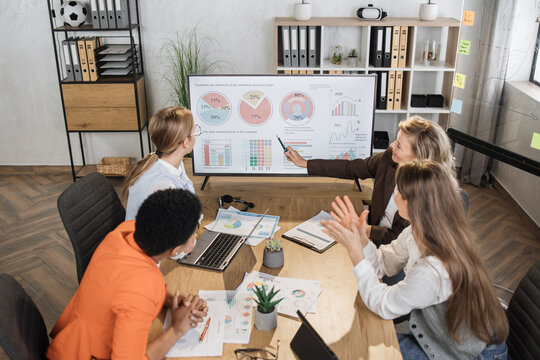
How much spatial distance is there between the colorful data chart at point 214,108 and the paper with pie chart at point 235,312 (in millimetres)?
1219

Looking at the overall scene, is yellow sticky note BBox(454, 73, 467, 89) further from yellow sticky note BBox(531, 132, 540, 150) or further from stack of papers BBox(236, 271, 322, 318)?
stack of papers BBox(236, 271, 322, 318)

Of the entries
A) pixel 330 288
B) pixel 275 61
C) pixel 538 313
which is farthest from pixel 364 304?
pixel 275 61

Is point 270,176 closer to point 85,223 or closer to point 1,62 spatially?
point 85,223

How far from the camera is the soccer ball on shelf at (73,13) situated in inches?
166

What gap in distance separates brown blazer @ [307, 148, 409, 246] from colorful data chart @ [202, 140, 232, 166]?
469 mm

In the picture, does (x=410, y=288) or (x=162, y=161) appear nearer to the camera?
(x=410, y=288)

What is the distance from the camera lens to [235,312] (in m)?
1.79

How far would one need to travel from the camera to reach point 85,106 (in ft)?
14.4

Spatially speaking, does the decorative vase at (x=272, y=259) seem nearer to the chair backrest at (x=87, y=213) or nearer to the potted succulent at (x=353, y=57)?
the chair backrest at (x=87, y=213)

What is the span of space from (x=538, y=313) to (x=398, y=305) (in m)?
0.47

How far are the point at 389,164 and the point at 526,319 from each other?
988 mm

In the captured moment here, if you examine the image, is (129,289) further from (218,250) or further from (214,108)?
(214,108)

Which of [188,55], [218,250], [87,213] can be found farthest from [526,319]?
[188,55]

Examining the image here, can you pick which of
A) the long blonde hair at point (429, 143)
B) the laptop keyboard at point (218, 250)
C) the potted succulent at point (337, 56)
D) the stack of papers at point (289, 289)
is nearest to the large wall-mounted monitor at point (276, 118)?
the long blonde hair at point (429, 143)
